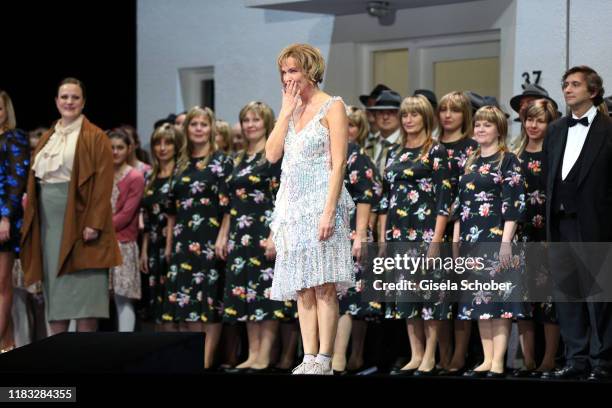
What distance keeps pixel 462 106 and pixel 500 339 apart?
52.2 inches

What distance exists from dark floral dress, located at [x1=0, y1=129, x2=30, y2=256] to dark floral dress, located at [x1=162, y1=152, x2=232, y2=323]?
945 millimetres

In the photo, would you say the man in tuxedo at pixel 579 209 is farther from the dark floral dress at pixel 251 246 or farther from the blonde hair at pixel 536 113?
the dark floral dress at pixel 251 246

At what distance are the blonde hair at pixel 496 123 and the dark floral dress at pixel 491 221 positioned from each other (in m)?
0.02

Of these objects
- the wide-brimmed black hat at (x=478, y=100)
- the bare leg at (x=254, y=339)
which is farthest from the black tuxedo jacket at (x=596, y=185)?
the bare leg at (x=254, y=339)

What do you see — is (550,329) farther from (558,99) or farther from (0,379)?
(0,379)

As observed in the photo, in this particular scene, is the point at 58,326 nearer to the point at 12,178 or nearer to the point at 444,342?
the point at 12,178

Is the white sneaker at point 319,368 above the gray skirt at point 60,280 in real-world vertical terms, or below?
below

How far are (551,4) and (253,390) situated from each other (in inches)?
149

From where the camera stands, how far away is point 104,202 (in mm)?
6855

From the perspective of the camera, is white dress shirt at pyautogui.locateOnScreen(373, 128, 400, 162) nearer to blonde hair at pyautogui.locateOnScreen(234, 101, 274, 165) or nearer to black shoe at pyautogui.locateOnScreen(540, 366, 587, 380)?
blonde hair at pyautogui.locateOnScreen(234, 101, 274, 165)

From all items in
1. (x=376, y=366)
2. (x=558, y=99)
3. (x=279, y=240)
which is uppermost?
(x=558, y=99)

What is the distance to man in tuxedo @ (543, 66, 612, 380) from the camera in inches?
232

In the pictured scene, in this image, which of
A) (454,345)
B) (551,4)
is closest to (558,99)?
(551,4)

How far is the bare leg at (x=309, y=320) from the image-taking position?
5.09 m
